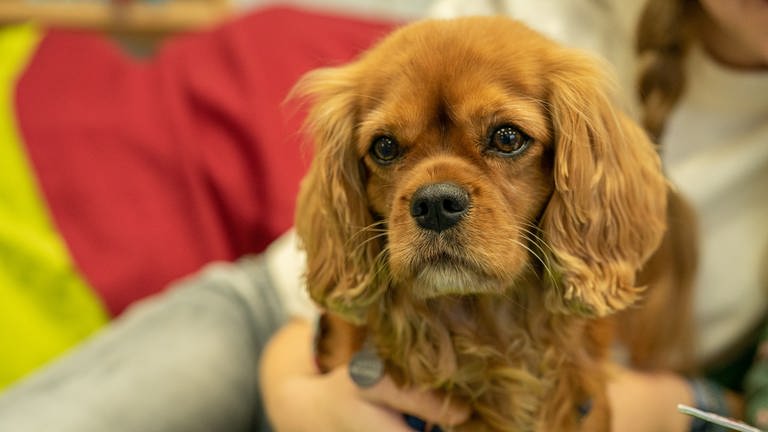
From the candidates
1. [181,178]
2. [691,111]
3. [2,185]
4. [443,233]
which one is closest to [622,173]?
[443,233]

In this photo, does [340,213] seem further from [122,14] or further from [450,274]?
[122,14]

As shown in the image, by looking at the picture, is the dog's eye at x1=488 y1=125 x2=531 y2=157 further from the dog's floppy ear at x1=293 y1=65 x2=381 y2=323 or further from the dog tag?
the dog tag

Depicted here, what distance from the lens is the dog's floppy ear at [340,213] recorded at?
84cm

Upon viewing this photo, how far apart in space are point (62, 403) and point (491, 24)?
75cm

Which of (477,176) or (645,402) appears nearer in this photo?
(477,176)

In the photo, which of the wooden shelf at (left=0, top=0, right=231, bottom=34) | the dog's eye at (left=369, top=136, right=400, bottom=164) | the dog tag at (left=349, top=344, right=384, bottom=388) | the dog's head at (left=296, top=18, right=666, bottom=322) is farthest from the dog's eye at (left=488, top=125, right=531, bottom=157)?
the wooden shelf at (left=0, top=0, right=231, bottom=34)

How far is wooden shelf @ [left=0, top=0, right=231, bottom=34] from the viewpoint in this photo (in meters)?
2.12

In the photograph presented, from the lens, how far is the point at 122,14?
225cm

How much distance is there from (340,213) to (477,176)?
0.60 ft

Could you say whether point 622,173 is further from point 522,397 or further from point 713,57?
point 713,57

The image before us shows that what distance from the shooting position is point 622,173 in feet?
2.68

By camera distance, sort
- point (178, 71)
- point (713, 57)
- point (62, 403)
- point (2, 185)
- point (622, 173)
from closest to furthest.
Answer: point (622, 173)
point (62, 403)
point (713, 57)
point (2, 185)
point (178, 71)

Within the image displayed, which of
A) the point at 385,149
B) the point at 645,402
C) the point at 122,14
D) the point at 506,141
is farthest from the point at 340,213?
the point at 122,14

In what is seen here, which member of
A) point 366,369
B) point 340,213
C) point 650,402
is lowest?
point 650,402
